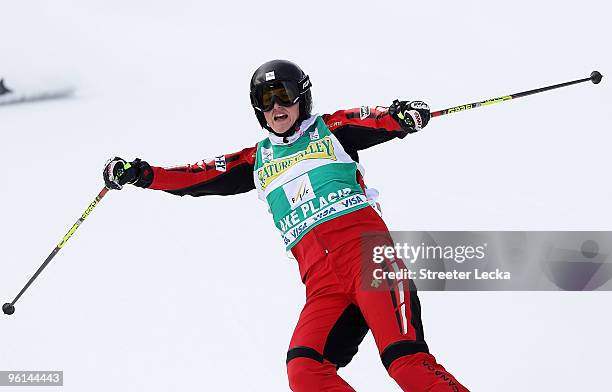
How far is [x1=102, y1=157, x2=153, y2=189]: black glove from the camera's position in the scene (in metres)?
3.96

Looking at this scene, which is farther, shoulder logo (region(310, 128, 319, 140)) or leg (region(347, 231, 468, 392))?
shoulder logo (region(310, 128, 319, 140))

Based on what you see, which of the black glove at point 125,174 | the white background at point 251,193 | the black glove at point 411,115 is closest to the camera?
the black glove at point 411,115

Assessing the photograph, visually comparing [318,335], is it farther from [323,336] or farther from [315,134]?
[315,134]

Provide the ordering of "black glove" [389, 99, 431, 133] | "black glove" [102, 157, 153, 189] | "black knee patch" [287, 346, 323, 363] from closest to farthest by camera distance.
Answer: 1. "black knee patch" [287, 346, 323, 363]
2. "black glove" [389, 99, 431, 133]
3. "black glove" [102, 157, 153, 189]

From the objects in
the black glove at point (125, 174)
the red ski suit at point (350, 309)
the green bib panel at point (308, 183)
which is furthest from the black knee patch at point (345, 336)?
the black glove at point (125, 174)

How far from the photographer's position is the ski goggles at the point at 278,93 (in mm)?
3811

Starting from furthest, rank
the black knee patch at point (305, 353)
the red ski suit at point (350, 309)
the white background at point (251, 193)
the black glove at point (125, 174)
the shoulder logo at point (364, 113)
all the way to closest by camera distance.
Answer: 1. the white background at point (251, 193)
2. the black glove at point (125, 174)
3. the shoulder logo at point (364, 113)
4. the black knee patch at point (305, 353)
5. the red ski suit at point (350, 309)

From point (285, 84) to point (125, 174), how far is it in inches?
33.7

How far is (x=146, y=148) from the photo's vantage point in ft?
20.3

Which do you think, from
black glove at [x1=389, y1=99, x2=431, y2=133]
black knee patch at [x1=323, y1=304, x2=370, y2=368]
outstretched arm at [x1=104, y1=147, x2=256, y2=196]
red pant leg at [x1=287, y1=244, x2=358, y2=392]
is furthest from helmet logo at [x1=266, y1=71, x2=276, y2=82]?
black knee patch at [x1=323, y1=304, x2=370, y2=368]

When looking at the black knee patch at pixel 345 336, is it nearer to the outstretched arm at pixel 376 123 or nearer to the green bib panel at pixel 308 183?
the green bib panel at pixel 308 183

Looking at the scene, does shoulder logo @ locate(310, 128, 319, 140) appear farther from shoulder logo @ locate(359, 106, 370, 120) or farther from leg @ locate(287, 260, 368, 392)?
leg @ locate(287, 260, 368, 392)

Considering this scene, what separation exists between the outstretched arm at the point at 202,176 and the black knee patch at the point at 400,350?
1177mm

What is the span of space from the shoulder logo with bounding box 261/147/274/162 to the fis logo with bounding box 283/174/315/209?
0.20 m
